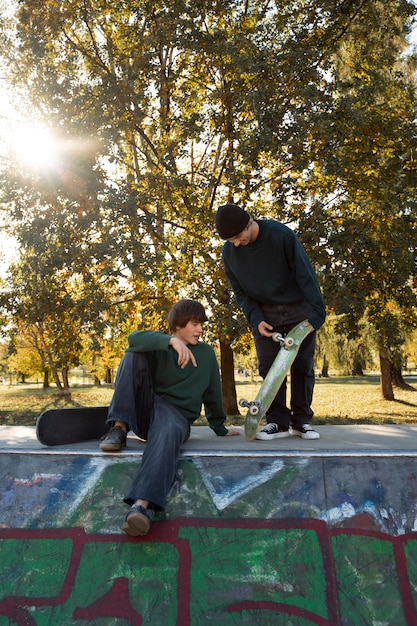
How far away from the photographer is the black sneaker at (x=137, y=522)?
2660mm

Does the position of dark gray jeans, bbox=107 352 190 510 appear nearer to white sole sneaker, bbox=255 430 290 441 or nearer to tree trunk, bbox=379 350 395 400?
white sole sneaker, bbox=255 430 290 441

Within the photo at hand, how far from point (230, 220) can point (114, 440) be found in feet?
5.60

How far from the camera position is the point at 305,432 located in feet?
13.6

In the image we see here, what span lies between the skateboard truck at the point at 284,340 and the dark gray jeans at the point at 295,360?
236 millimetres

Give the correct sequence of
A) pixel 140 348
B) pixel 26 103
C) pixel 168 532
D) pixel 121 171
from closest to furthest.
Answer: pixel 168 532 < pixel 140 348 < pixel 26 103 < pixel 121 171

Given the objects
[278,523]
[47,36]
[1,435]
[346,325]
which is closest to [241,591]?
[278,523]

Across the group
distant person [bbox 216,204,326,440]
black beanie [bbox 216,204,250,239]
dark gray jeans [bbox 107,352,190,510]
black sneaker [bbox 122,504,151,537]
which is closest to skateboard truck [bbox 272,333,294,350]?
distant person [bbox 216,204,326,440]

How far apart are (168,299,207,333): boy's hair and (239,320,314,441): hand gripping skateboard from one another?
668mm

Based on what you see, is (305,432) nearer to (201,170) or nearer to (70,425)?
(70,425)

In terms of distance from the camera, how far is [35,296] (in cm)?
1092

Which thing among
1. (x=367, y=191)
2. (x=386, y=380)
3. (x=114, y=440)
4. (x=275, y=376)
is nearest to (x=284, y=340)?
(x=275, y=376)

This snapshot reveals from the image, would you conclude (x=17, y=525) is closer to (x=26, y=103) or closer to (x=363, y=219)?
(x=363, y=219)

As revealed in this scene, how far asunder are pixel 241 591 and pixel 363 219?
9.22 meters

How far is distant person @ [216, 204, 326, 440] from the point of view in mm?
4039
